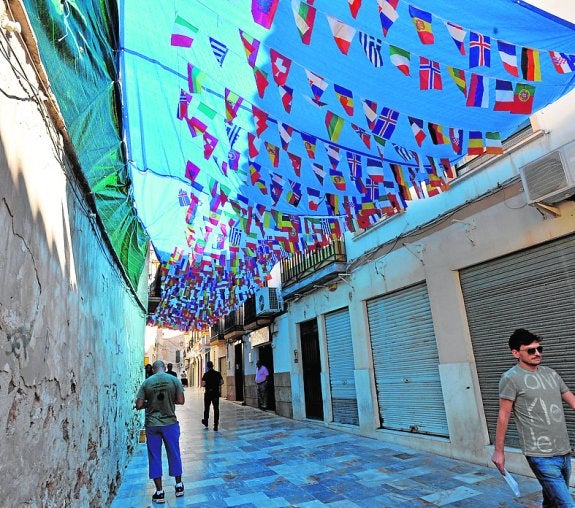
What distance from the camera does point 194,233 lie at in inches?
364

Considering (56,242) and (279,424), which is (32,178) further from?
(279,424)

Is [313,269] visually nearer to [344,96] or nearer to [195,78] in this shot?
[344,96]

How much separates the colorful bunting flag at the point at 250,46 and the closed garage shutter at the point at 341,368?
7.80 meters

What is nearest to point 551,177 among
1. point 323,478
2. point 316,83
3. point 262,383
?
point 316,83

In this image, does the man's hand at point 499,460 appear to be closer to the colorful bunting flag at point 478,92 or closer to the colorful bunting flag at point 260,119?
the colorful bunting flag at point 478,92

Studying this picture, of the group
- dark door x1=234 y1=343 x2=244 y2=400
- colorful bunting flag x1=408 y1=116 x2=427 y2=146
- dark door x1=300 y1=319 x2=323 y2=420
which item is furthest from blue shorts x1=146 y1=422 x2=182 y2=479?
dark door x1=234 y1=343 x2=244 y2=400

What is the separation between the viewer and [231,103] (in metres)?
4.64

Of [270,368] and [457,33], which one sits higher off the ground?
[457,33]

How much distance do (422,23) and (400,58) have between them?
1.19ft

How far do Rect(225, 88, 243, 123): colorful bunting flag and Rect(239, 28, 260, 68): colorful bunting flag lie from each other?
25.5 inches

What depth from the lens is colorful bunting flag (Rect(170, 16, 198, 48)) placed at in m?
3.70

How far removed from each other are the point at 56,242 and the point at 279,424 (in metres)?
10.8

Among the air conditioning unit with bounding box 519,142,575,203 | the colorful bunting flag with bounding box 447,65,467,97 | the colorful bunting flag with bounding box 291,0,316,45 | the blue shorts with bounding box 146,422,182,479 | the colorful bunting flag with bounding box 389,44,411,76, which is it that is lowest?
the blue shorts with bounding box 146,422,182,479

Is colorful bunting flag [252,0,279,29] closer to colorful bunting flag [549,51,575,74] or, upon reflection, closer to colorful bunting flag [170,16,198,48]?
colorful bunting flag [170,16,198,48]
